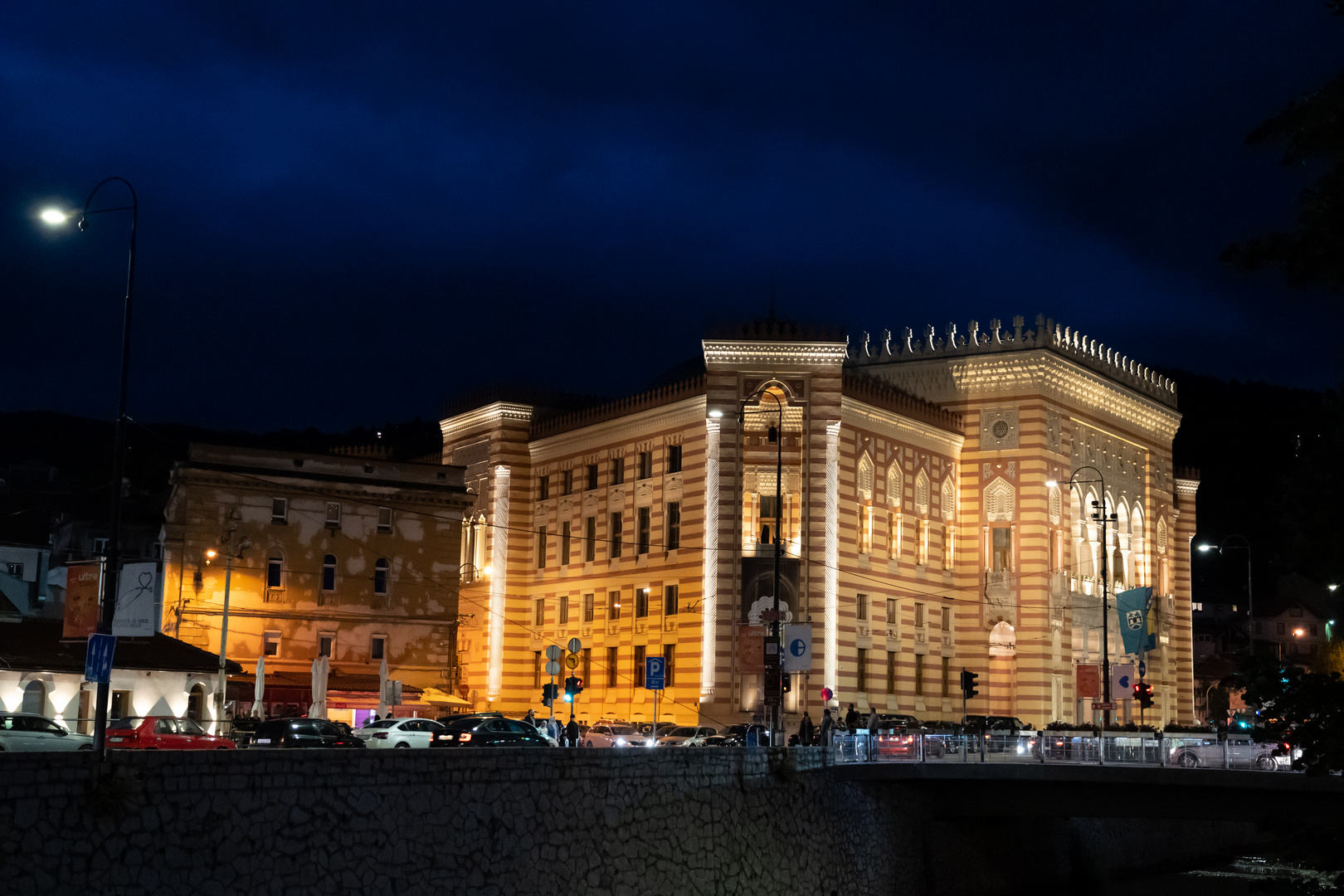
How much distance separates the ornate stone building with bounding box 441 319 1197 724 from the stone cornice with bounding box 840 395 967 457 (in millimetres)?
102

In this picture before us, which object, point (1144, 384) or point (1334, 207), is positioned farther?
point (1144, 384)

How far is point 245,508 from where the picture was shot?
57750 millimetres

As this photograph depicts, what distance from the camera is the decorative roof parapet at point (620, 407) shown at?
59.2 m

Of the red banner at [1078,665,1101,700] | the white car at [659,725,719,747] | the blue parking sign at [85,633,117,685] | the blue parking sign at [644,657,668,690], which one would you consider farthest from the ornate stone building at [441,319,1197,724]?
the blue parking sign at [85,633,117,685]

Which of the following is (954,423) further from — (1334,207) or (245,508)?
(1334,207)

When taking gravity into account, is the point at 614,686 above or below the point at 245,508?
below

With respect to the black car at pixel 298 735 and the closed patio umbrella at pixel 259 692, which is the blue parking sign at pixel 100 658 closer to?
the black car at pixel 298 735

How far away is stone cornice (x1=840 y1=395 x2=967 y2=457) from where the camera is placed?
58.7m

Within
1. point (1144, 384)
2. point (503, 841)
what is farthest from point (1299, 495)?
point (1144, 384)

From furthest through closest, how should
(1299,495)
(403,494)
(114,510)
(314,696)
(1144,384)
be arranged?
(1144,384)
(403,494)
(314,696)
(114,510)
(1299,495)

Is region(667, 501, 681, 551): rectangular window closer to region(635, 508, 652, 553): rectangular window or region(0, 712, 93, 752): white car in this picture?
region(635, 508, 652, 553): rectangular window

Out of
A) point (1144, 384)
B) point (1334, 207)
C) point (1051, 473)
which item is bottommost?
point (1334, 207)

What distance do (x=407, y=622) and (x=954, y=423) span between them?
2405 centimetres

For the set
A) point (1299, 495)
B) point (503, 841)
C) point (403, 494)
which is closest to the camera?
point (1299, 495)
